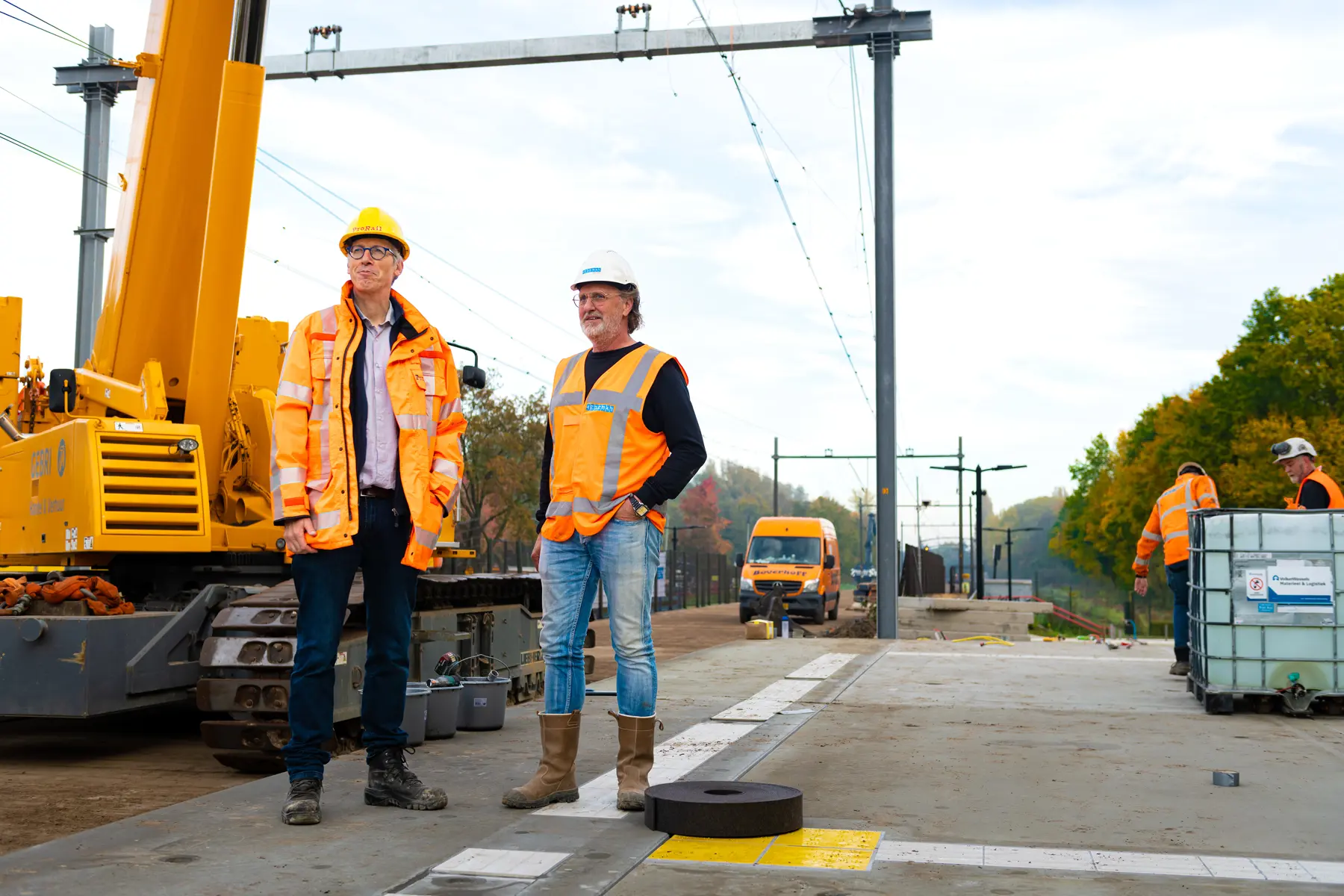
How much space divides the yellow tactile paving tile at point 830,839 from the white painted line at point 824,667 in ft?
20.6

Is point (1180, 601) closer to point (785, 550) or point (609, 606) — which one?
point (609, 606)

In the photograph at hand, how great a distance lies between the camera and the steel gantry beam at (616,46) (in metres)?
19.3

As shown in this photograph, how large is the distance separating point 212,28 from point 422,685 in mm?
4314

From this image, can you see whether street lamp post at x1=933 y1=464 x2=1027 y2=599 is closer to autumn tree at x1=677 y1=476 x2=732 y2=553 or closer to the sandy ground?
the sandy ground

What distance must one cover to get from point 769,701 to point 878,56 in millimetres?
13329

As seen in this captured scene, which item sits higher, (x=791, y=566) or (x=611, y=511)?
(x=611, y=511)

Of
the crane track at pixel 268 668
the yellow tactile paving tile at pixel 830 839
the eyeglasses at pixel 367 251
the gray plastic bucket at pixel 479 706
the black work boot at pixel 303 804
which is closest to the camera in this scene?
the yellow tactile paving tile at pixel 830 839

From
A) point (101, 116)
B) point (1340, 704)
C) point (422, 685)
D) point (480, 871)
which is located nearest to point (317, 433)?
point (480, 871)

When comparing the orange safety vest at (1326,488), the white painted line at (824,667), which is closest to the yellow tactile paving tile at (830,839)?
the orange safety vest at (1326,488)

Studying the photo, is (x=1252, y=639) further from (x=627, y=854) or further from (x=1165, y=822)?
(x=627, y=854)

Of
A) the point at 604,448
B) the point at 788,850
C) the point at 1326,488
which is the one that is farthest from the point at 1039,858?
the point at 1326,488

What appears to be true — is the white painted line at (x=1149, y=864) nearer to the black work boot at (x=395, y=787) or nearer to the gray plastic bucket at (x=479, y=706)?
the black work boot at (x=395, y=787)

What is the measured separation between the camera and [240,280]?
7.86m

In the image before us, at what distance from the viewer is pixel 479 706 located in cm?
736
